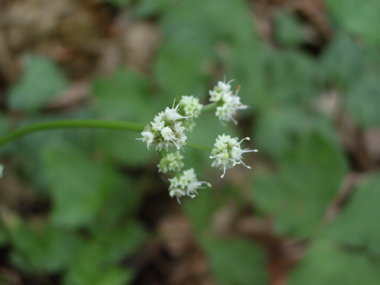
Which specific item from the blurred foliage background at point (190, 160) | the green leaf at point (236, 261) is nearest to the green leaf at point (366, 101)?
the blurred foliage background at point (190, 160)

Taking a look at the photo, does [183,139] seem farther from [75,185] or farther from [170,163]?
[75,185]

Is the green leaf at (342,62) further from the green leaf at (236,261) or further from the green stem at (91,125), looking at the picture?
the green stem at (91,125)

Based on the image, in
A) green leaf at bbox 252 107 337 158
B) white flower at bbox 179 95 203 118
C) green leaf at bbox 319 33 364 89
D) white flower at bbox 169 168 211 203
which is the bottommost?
white flower at bbox 169 168 211 203

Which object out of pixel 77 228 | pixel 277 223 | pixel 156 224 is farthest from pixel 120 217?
pixel 277 223

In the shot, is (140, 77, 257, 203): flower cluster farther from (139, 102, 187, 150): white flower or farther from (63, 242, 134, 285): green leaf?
(63, 242, 134, 285): green leaf

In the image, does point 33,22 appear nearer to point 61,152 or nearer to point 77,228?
point 61,152

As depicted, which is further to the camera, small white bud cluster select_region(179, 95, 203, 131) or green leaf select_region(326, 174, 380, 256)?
green leaf select_region(326, 174, 380, 256)

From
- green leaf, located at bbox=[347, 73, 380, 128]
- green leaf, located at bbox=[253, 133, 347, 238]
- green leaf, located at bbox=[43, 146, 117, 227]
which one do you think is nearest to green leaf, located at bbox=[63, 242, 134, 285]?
green leaf, located at bbox=[43, 146, 117, 227]
